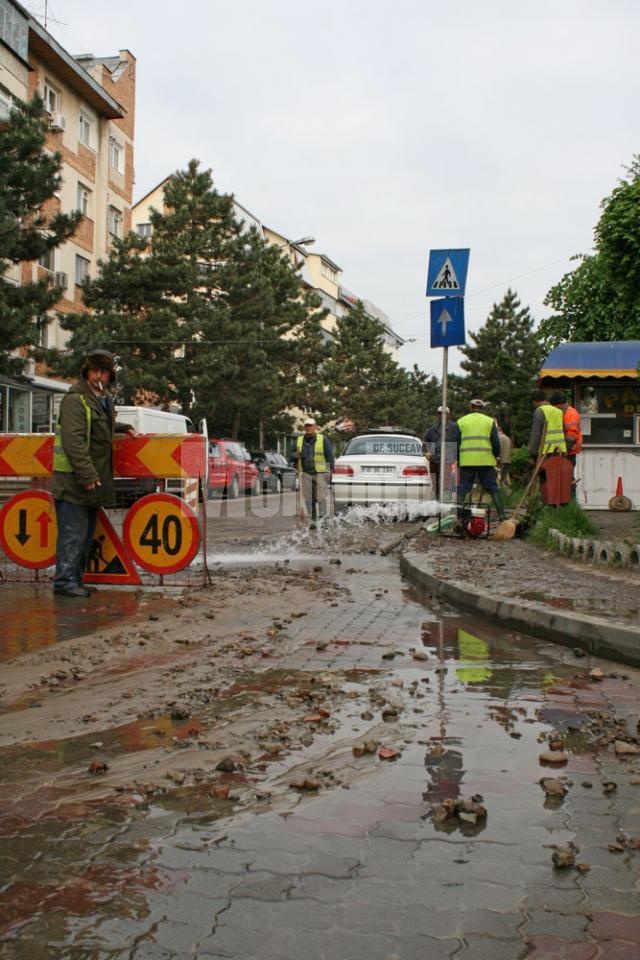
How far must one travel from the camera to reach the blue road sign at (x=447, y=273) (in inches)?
488

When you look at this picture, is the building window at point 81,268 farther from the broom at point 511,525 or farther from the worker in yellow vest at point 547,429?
the broom at point 511,525

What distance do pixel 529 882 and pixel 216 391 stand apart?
4484cm

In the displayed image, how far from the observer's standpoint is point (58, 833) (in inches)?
122

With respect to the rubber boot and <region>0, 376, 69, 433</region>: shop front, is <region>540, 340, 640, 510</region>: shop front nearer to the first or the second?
the rubber boot

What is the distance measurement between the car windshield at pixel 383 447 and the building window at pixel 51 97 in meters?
27.2

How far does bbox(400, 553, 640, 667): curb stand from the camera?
608 cm

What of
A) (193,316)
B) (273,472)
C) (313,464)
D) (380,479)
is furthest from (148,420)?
(193,316)

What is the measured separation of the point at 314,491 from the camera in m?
18.2

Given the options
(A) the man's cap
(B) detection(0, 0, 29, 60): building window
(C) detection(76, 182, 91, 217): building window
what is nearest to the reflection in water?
(A) the man's cap

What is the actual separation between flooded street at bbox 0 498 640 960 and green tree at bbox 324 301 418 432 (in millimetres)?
78071

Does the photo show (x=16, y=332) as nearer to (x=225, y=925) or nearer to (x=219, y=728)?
(x=219, y=728)

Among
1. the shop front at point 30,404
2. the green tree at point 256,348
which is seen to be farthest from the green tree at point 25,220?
the green tree at point 256,348

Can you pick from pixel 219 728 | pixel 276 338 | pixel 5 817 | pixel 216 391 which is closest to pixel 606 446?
pixel 219 728

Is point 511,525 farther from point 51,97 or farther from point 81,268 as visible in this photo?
point 51,97
